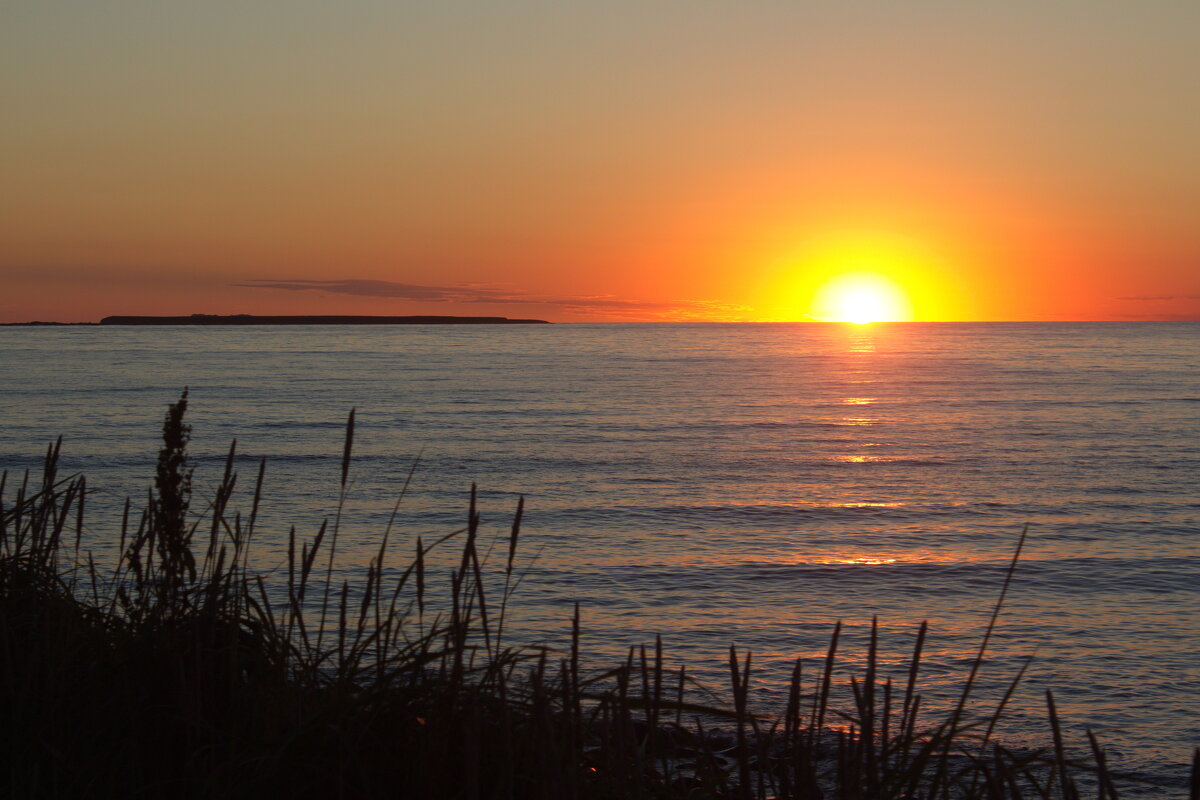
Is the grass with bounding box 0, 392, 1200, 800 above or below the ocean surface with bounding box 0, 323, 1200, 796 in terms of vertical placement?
above

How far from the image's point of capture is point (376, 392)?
144ft

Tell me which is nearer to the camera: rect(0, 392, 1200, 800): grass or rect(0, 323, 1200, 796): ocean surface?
rect(0, 392, 1200, 800): grass

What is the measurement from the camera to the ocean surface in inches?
333

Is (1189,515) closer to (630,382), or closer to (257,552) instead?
(257,552)

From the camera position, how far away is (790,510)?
1592 centimetres

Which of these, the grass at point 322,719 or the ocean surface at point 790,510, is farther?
the ocean surface at point 790,510

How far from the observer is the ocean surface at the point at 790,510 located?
27.8ft

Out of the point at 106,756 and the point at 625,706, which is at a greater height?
the point at 625,706

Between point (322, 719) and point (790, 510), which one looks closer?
point (322, 719)

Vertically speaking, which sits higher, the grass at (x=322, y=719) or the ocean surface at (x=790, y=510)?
the grass at (x=322, y=719)

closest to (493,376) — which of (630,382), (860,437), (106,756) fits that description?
(630,382)

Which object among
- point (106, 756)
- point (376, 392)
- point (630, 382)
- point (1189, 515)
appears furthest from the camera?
point (630, 382)

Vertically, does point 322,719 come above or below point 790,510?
above

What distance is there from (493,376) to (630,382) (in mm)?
8758
